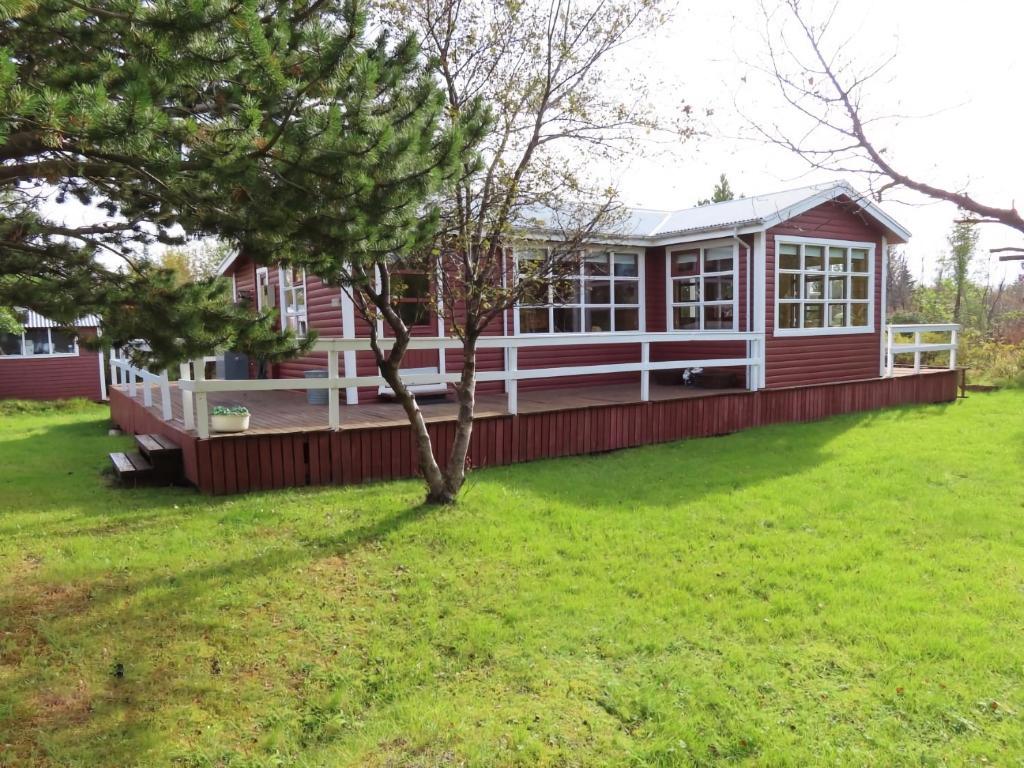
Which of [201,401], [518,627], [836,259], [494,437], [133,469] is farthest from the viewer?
[836,259]

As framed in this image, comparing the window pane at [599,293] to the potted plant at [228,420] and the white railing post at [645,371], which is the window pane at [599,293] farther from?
the potted plant at [228,420]

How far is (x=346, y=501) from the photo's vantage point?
5996 mm

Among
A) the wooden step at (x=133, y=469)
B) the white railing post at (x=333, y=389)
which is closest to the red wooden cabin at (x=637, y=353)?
the white railing post at (x=333, y=389)

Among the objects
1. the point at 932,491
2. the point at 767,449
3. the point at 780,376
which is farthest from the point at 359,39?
the point at 780,376

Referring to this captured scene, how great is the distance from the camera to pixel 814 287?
11.9m

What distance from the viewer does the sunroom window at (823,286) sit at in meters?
11.4

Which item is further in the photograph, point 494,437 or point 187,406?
point 494,437

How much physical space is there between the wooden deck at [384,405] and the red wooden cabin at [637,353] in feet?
0.15

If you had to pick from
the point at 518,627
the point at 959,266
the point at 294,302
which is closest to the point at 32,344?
the point at 294,302

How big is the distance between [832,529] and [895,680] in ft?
7.21

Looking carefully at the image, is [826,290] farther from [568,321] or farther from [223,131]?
[223,131]

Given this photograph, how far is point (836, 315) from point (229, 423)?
997 cm

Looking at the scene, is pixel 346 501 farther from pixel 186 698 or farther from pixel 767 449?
pixel 767 449

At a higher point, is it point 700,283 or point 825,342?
Result: point 700,283
